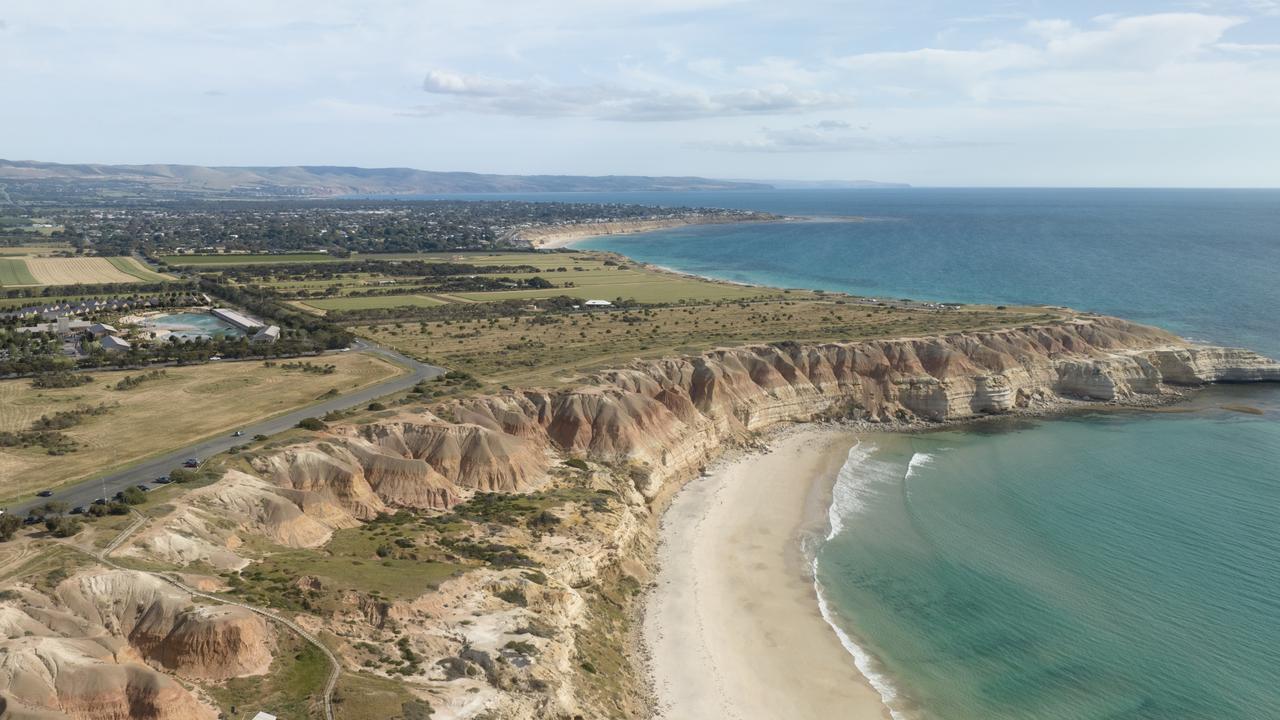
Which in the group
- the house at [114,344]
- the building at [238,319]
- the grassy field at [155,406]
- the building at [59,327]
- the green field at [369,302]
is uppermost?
the green field at [369,302]

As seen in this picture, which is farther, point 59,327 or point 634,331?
point 634,331

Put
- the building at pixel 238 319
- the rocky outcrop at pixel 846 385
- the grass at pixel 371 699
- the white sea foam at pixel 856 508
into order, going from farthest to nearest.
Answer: the building at pixel 238 319, the rocky outcrop at pixel 846 385, the white sea foam at pixel 856 508, the grass at pixel 371 699

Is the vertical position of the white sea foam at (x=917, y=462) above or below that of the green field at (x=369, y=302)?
below

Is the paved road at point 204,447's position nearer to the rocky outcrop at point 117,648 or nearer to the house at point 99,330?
the rocky outcrop at point 117,648

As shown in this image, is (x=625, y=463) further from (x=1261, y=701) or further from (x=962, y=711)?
(x=1261, y=701)

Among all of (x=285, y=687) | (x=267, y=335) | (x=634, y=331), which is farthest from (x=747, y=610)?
(x=267, y=335)

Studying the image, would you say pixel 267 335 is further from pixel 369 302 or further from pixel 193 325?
pixel 369 302

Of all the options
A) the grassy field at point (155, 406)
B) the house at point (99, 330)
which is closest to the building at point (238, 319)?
the house at point (99, 330)
